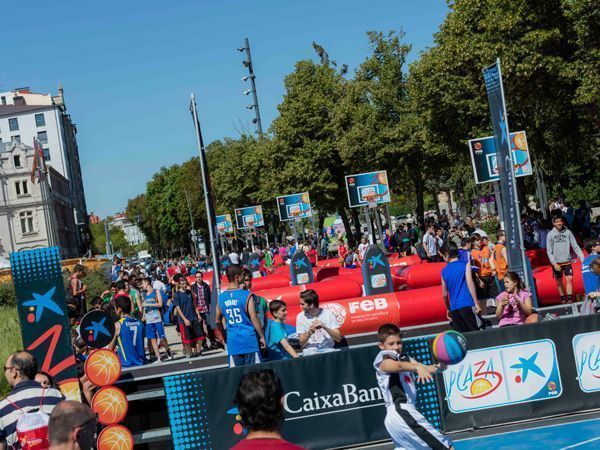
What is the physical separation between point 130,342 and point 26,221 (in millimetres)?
90109

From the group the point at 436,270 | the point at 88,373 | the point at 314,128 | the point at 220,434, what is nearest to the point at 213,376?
the point at 220,434

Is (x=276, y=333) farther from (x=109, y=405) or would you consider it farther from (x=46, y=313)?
(x=46, y=313)

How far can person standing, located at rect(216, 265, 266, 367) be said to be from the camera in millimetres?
10797

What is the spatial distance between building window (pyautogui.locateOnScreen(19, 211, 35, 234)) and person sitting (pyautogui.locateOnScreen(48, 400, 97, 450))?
101m

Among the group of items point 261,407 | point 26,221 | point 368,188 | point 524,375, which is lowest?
point 524,375

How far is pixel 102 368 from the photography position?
10711 millimetres

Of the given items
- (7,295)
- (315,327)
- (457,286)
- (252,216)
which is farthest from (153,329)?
(252,216)

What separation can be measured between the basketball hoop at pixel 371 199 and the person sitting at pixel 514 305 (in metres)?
13.2

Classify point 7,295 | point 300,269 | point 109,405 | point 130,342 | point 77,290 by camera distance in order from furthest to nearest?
1. point 7,295
2. point 300,269
3. point 77,290
4. point 130,342
5. point 109,405

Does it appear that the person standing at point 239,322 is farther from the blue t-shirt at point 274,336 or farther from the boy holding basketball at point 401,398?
the boy holding basketball at point 401,398

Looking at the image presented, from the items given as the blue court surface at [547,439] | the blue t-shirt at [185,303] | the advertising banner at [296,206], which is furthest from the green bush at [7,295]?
the blue court surface at [547,439]

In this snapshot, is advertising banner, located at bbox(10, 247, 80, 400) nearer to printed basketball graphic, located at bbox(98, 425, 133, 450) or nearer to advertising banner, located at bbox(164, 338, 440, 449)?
printed basketball graphic, located at bbox(98, 425, 133, 450)

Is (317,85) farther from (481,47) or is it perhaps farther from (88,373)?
(88,373)

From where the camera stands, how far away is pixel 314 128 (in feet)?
181
